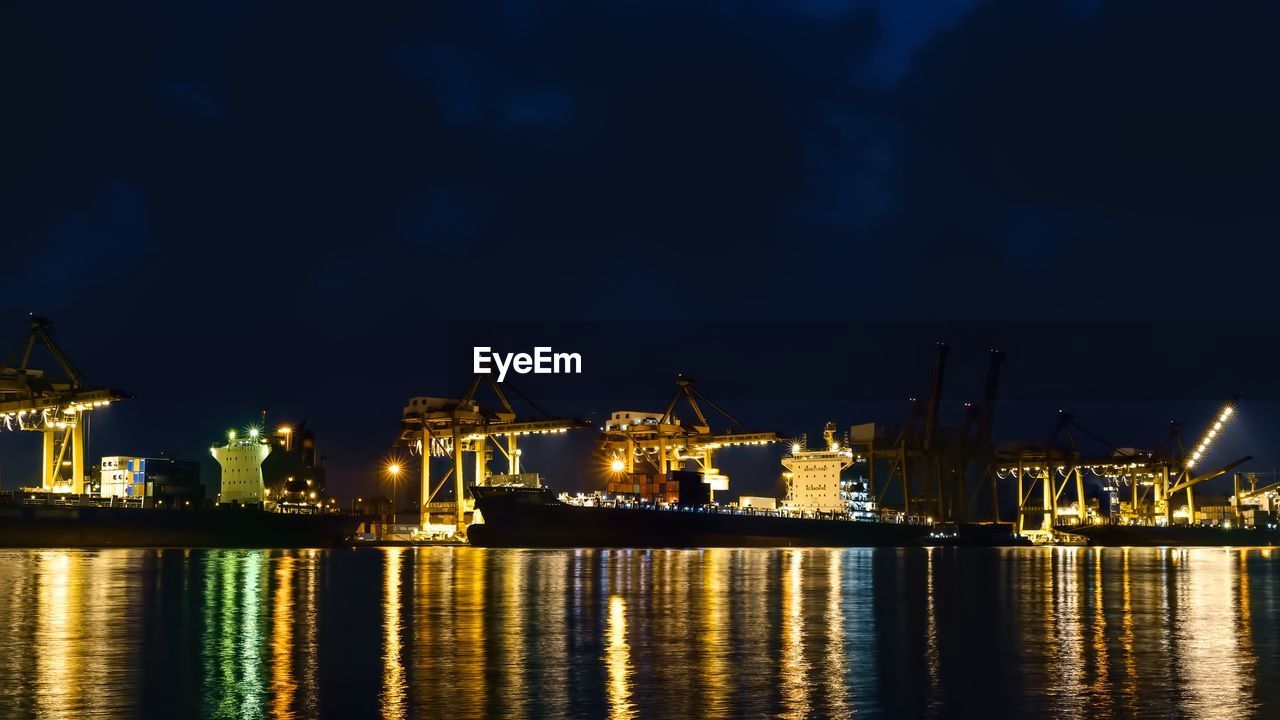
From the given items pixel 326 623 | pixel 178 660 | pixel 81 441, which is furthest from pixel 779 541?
pixel 178 660

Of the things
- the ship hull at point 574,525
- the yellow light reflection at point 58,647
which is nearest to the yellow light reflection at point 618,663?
the yellow light reflection at point 58,647

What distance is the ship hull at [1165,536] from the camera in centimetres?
15662

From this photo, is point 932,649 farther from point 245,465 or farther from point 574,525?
point 245,465

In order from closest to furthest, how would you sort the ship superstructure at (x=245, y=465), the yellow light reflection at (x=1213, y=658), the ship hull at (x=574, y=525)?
the yellow light reflection at (x=1213, y=658), the ship hull at (x=574, y=525), the ship superstructure at (x=245, y=465)

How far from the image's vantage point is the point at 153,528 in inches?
3912

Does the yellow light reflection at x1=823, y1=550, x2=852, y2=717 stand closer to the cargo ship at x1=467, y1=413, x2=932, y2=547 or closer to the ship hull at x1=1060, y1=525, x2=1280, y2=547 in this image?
the cargo ship at x1=467, y1=413, x2=932, y2=547

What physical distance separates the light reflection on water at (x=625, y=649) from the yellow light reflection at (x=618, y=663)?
83 mm

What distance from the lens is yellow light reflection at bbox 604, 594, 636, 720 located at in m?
18.5

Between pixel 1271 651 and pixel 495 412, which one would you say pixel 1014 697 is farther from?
pixel 495 412

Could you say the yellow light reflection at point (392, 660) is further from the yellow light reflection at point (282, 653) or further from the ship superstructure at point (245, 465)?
the ship superstructure at point (245, 465)

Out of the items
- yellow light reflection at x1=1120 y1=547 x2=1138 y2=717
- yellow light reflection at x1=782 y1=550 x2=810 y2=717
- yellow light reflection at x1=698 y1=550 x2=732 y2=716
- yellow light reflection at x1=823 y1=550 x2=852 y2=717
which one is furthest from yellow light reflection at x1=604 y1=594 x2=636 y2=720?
yellow light reflection at x1=1120 y1=547 x2=1138 y2=717

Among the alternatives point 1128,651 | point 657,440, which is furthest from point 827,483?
point 1128,651

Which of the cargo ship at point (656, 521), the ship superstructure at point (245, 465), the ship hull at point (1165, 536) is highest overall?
the ship superstructure at point (245, 465)

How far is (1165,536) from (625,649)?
14808 cm
